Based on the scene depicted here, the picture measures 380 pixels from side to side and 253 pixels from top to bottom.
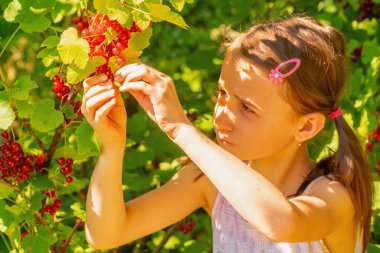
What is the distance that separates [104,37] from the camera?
1.89 meters

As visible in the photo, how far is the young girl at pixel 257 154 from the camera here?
1864 mm

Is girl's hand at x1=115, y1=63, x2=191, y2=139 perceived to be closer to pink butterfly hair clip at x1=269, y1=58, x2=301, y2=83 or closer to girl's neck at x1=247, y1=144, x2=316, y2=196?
pink butterfly hair clip at x1=269, y1=58, x2=301, y2=83

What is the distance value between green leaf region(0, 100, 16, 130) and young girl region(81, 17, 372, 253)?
22 centimetres

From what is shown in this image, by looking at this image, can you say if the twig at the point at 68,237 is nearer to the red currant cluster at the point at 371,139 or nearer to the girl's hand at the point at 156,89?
the girl's hand at the point at 156,89

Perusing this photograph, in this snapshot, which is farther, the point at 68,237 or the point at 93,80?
the point at 68,237

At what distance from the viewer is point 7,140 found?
227 centimetres

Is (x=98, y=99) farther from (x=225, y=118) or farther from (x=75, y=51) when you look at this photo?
(x=225, y=118)

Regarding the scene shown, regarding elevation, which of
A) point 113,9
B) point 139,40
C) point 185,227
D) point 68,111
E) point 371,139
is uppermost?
point 113,9

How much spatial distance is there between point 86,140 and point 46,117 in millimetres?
122

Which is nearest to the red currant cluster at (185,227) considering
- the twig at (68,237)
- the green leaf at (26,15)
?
the twig at (68,237)

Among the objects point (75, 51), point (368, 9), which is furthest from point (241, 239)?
point (368, 9)

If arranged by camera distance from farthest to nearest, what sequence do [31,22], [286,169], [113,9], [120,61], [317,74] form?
[286,169]
[317,74]
[31,22]
[120,61]
[113,9]

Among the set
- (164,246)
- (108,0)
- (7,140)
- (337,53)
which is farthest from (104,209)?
(164,246)

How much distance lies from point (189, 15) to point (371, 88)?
3364 millimetres
